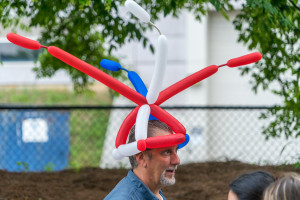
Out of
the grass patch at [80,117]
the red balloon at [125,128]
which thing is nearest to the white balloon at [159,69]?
the red balloon at [125,128]

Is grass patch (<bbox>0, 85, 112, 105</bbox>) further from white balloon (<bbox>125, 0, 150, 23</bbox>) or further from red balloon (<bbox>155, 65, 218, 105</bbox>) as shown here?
white balloon (<bbox>125, 0, 150, 23</bbox>)

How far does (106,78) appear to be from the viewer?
221 cm

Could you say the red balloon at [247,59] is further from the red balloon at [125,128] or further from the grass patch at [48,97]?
the grass patch at [48,97]

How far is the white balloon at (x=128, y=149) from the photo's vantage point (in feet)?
7.21

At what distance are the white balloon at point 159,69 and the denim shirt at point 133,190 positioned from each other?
1.24ft

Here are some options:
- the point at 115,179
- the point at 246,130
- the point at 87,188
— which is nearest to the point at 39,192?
the point at 87,188

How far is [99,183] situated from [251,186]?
319cm

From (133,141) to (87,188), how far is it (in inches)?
108

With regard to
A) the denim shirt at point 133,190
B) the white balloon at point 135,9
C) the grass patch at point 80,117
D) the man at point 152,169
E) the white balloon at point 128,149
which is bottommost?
the grass patch at point 80,117

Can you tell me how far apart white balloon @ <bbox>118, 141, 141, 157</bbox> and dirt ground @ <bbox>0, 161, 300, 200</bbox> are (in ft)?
7.46

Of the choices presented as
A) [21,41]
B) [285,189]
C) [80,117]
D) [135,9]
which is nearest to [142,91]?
[135,9]

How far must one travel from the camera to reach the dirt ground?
4.57 metres

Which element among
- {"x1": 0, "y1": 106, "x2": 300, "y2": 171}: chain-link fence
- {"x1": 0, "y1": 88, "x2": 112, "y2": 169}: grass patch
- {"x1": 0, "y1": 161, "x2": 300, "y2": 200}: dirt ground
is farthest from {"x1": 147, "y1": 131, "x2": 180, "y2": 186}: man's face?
{"x1": 0, "y1": 88, "x2": 112, "y2": 169}: grass patch

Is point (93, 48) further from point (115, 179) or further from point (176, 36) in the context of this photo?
point (176, 36)
